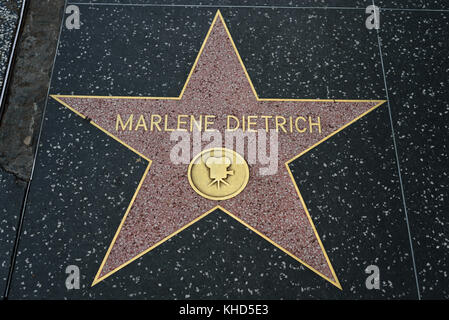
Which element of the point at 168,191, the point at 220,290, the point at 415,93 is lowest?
the point at 220,290

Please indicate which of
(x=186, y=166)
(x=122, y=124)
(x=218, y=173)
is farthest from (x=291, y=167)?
(x=122, y=124)

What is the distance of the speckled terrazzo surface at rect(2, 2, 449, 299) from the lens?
1618mm

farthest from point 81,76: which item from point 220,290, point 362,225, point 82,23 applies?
point 362,225

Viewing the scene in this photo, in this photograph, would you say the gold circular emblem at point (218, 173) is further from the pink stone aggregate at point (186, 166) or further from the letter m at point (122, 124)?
the letter m at point (122, 124)

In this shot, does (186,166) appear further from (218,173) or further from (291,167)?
(291,167)

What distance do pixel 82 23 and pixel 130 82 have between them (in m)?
0.54

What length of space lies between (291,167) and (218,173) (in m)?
0.38

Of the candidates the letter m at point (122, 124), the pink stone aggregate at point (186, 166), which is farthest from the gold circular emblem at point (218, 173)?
the letter m at point (122, 124)

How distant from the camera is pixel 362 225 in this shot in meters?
1.71

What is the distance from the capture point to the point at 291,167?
180cm

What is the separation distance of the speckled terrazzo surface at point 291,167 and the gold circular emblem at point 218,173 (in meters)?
0.12

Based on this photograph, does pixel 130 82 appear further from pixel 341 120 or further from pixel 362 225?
pixel 362 225

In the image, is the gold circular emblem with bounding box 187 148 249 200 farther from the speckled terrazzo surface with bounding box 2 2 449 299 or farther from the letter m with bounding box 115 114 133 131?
the letter m with bounding box 115 114 133 131
